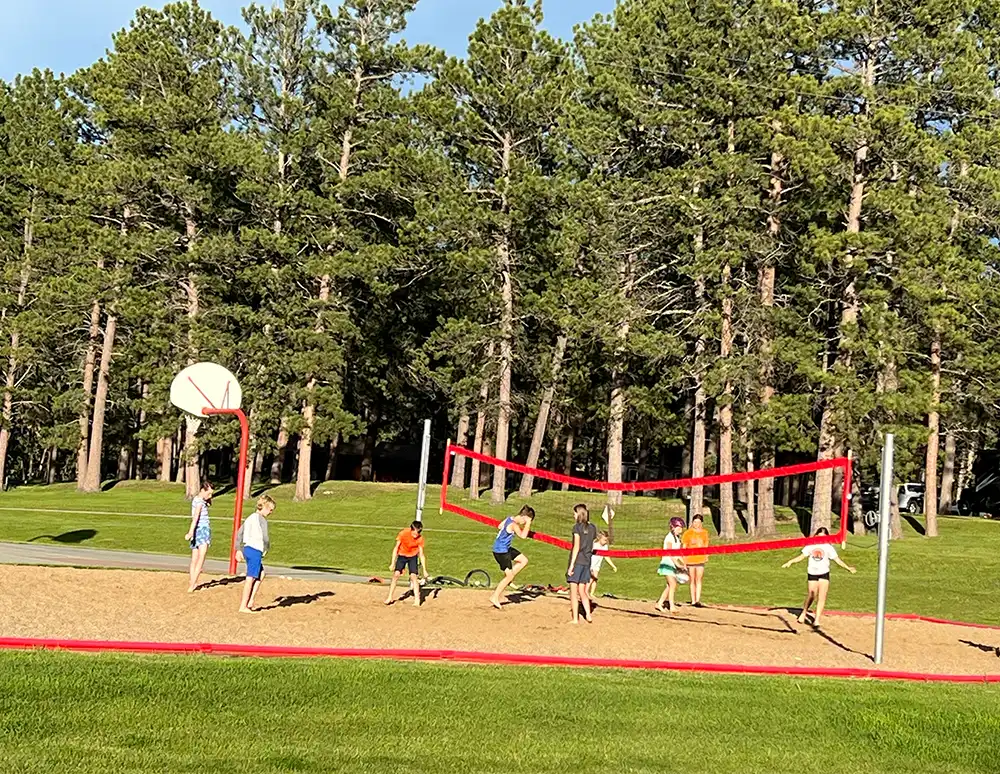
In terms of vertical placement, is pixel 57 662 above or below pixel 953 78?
below

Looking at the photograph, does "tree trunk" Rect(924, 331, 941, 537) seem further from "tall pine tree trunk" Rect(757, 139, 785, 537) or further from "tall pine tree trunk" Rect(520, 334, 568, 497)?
"tall pine tree trunk" Rect(520, 334, 568, 497)

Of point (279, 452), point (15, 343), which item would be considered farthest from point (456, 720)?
point (15, 343)

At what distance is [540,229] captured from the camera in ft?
146

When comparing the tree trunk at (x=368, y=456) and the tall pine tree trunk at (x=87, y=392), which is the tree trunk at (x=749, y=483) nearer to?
the tree trunk at (x=368, y=456)

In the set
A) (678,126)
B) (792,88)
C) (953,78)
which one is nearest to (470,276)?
(678,126)

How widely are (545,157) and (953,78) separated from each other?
15742 mm

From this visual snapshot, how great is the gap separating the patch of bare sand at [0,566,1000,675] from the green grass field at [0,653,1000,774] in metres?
2.37

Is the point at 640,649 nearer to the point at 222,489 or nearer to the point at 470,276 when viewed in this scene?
the point at 470,276

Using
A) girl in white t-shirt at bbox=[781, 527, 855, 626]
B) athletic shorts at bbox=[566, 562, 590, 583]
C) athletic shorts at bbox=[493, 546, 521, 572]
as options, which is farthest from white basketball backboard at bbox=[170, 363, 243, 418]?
girl in white t-shirt at bbox=[781, 527, 855, 626]

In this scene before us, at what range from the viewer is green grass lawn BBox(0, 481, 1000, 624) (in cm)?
2667

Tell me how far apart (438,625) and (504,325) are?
28.0m

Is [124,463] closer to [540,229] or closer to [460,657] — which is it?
[540,229]

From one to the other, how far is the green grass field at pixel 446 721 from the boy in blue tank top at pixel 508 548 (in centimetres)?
567

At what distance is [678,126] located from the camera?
37938 millimetres
